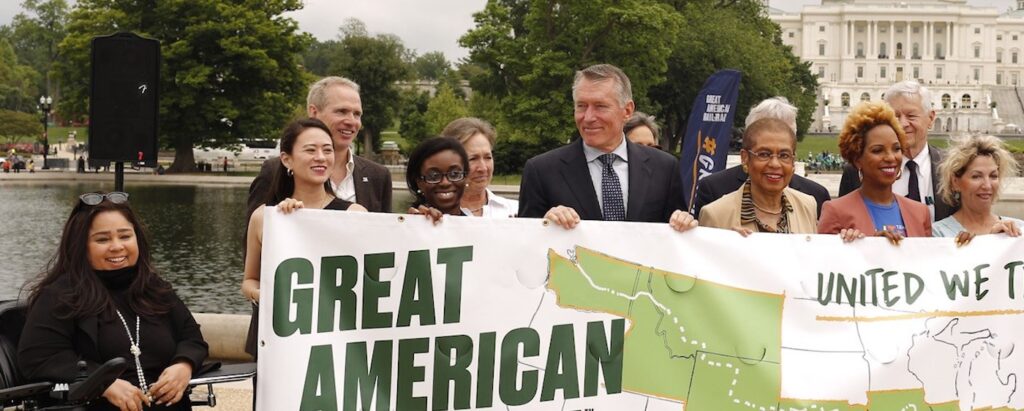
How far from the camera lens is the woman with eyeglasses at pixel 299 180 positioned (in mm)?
4980

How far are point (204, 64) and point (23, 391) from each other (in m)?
50.3

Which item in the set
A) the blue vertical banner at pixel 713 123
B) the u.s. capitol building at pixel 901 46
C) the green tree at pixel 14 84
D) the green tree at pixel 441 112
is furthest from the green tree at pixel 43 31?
the blue vertical banner at pixel 713 123

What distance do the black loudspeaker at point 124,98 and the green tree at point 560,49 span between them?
39857 millimetres

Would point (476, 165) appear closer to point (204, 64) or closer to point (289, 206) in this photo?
point (289, 206)

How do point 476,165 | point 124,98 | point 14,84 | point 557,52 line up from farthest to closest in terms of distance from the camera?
1. point 14,84
2. point 557,52
3. point 124,98
4. point 476,165

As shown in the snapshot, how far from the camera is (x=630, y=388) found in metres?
4.77

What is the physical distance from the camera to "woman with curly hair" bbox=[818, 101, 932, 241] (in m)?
5.29

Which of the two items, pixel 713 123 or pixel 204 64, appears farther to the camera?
pixel 204 64

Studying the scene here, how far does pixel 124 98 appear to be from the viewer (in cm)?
848

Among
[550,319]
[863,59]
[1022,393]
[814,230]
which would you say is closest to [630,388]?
[550,319]

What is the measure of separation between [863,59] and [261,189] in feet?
492

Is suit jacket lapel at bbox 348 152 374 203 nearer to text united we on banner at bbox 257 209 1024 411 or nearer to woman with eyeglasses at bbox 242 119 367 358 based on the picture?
woman with eyeglasses at bbox 242 119 367 358

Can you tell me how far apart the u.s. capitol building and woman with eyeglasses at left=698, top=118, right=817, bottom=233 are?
138 metres

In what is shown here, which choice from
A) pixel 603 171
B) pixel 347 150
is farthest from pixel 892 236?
pixel 347 150
